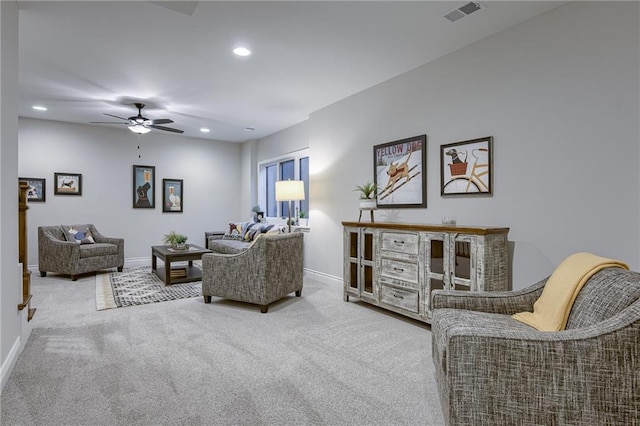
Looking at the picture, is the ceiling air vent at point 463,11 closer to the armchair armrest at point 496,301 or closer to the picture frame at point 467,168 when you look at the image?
the picture frame at point 467,168

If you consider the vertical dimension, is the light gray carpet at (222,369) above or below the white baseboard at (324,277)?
below

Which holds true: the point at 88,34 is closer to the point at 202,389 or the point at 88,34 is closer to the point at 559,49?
the point at 202,389

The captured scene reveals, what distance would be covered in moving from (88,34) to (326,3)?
7.05ft

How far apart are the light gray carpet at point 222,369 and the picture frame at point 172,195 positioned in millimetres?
3639

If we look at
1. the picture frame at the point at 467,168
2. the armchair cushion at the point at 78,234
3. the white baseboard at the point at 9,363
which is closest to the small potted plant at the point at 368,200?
the picture frame at the point at 467,168

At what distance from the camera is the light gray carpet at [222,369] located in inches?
72.6

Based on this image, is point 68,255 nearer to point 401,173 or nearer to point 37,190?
point 37,190

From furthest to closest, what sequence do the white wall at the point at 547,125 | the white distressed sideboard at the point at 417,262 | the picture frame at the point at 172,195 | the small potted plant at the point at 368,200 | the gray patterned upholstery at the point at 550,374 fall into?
the picture frame at the point at 172,195
the small potted plant at the point at 368,200
the white distressed sideboard at the point at 417,262
the white wall at the point at 547,125
the gray patterned upholstery at the point at 550,374

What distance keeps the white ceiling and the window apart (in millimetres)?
1467

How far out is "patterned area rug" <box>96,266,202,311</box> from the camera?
401cm

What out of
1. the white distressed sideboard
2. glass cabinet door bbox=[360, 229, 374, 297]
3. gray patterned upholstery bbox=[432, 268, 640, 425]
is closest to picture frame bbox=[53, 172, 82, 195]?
the white distressed sideboard

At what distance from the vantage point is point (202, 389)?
2082 mm

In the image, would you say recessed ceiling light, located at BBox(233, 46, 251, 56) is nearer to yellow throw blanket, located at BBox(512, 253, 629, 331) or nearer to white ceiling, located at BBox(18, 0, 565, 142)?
white ceiling, located at BBox(18, 0, 565, 142)

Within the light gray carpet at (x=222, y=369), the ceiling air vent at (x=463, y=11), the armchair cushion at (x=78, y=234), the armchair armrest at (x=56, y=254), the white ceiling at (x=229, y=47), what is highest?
the white ceiling at (x=229, y=47)
